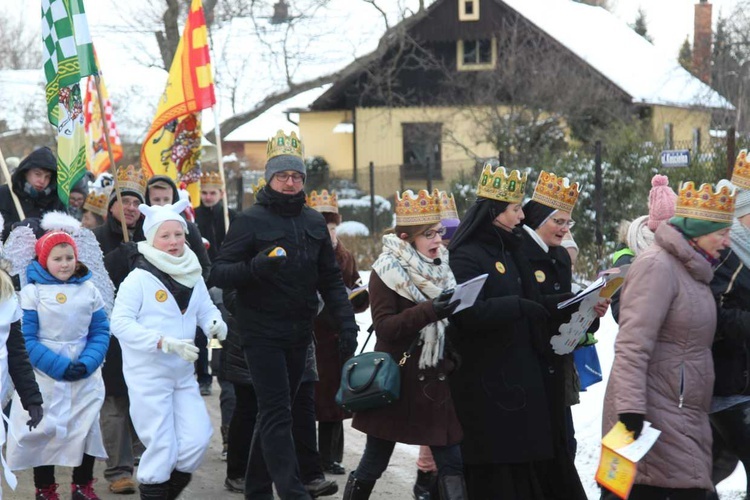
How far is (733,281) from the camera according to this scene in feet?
18.6

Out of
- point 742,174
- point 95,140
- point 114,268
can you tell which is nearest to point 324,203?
point 114,268

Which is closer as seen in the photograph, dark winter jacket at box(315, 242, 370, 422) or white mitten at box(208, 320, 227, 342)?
white mitten at box(208, 320, 227, 342)

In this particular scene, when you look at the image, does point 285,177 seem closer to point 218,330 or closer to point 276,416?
point 218,330

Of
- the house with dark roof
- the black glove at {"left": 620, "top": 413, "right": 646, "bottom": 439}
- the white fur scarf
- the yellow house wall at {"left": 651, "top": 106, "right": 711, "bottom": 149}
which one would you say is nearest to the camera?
the black glove at {"left": 620, "top": 413, "right": 646, "bottom": 439}

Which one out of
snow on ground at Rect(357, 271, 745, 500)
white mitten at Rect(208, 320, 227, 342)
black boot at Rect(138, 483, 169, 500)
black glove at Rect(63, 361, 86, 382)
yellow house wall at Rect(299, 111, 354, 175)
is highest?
white mitten at Rect(208, 320, 227, 342)

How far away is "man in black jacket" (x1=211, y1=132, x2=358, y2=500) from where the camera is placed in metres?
6.51

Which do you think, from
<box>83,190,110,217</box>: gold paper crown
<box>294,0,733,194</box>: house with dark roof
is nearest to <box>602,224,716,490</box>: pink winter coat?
<box>83,190,110,217</box>: gold paper crown

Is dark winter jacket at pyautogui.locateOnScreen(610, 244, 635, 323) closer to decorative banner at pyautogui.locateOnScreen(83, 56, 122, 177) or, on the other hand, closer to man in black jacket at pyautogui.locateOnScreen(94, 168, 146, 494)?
man in black jacket at pyautogui.locateOnScreen(94, 168, 146, 494)

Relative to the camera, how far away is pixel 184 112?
37.4ft

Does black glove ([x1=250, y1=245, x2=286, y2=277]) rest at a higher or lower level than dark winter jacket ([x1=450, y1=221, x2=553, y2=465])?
higher

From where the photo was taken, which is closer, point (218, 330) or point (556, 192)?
point (556, 192)

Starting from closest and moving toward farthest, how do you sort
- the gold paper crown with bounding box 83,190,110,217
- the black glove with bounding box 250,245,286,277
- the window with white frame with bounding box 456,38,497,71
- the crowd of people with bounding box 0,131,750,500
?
1. the crowd of people with bounding box 0,131,750,500
2. the black glove with bounding box 250,245,286,277
3. the gold paper crown with bounding box 83,190,110,217
4. the window with white frame with bounding box 456,38,497,71

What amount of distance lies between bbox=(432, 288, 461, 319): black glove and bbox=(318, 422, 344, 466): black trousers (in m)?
2.60

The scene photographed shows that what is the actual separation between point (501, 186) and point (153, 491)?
2.51m
